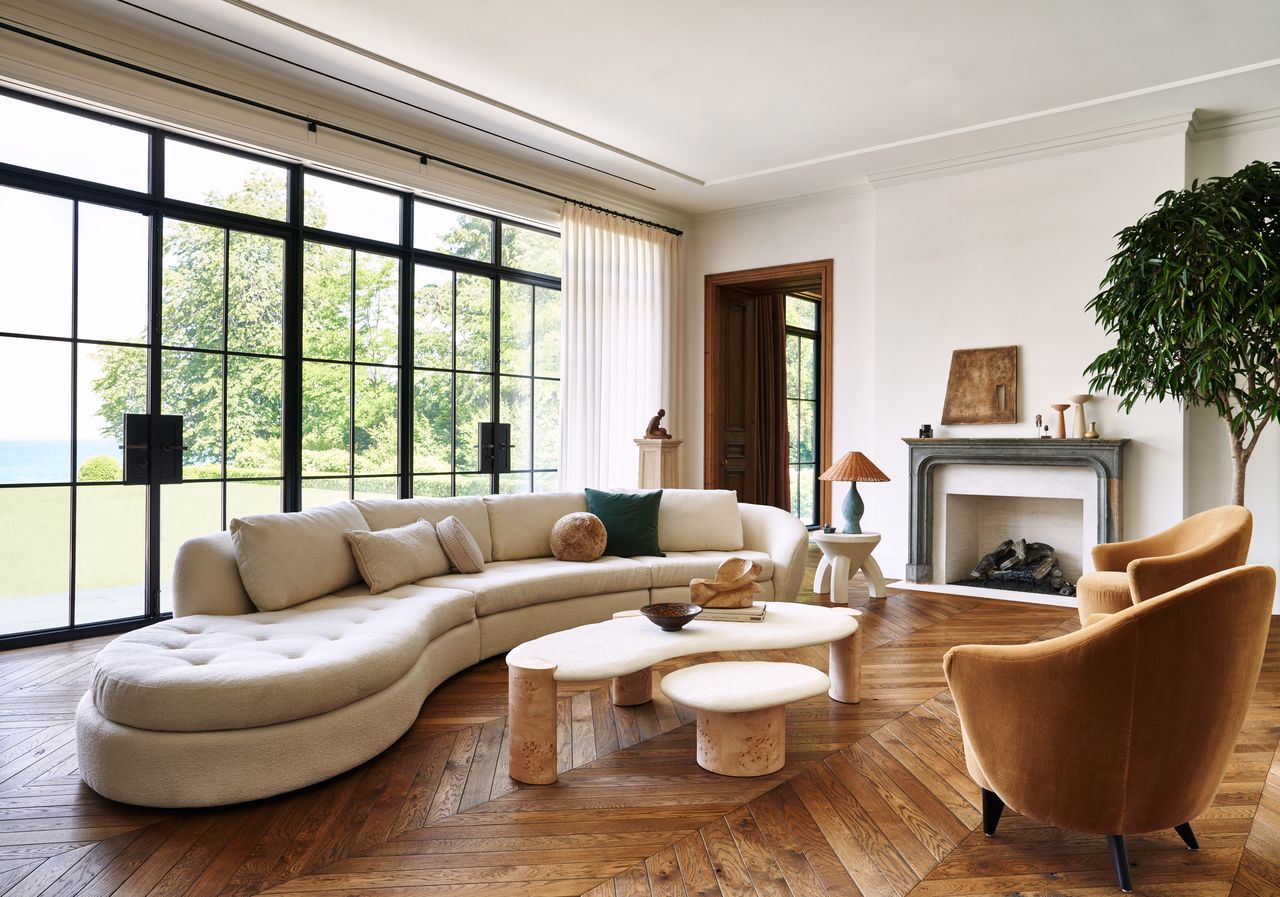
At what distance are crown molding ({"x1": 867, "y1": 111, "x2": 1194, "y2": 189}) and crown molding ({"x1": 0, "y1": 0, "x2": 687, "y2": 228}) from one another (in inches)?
106

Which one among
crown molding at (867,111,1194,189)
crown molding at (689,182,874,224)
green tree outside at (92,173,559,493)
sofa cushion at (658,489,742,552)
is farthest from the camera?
crown molding at (689,182,874,224)

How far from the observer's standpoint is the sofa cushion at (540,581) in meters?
4.06

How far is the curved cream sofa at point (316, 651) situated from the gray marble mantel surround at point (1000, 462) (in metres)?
1.78

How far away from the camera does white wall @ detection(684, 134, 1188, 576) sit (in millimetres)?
5727

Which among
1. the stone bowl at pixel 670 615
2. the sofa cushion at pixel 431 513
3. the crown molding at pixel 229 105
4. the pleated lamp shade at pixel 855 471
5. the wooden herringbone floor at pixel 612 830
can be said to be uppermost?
the crown molding at pixel 229 105

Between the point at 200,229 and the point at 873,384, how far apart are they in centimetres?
485

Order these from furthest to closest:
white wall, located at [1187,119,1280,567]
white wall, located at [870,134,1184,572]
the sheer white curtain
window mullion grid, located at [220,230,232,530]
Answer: the sheer white curtain < white wall, located at [870,134,1184,572] < white wall, located at [1187,119,1280,567] < window mullion grid, located at [220,230,232,530]

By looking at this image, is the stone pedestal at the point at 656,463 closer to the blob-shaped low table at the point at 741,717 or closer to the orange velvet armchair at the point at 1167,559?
the orange velvet armchair at the point at 1167,559

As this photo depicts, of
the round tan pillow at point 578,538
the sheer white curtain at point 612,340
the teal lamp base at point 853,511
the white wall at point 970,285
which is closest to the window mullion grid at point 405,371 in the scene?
the sheer white curtain at point 612,340

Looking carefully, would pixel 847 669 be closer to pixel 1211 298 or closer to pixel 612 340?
pixel 1211 298

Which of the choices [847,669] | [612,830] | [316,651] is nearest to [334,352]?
[316,651]

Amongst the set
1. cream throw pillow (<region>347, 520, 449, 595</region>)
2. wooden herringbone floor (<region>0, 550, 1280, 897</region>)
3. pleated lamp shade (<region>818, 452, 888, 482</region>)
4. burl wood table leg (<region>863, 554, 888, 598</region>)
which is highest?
pleated lamp shade (<region>818, 452, 888, 482</region>)

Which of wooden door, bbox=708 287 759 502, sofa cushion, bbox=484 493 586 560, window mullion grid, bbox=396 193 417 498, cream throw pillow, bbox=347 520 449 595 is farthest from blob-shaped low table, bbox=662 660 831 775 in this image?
wooden door, bbox=708 287 759 502

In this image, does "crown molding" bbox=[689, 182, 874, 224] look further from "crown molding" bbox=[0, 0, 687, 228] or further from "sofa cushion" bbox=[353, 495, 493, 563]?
"sofa cushion" bbox=[353, 495, 493, 563]
